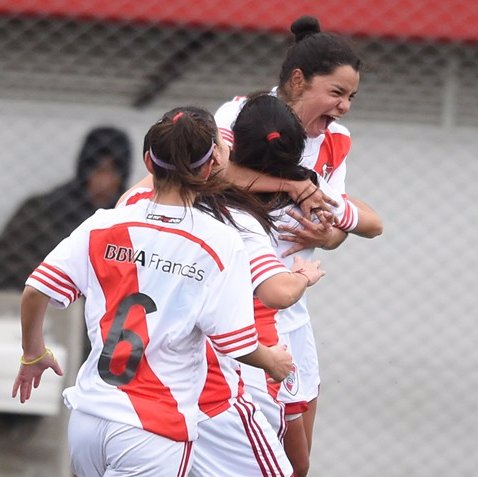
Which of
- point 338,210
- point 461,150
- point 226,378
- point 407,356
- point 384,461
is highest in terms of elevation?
point 338,210

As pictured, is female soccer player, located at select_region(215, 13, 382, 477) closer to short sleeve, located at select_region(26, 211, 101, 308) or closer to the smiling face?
the smiling face

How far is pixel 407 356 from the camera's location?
549cm

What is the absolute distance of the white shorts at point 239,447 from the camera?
3357mm

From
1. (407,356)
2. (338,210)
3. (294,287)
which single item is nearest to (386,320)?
(407,356)

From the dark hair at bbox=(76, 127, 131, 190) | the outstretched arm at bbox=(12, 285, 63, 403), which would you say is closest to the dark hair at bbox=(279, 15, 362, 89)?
the outstretched arm at bbox=(12, 285, 63, 403)

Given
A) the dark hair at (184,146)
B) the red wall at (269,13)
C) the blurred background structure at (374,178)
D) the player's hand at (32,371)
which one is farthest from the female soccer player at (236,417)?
the red wall at (269,13)

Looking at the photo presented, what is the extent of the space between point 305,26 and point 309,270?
98 centimetres

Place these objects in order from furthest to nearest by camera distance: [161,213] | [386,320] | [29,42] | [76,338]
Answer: [29,42] < [386,320] < [76,338] < [161,213]

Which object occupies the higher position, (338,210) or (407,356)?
(338,210)

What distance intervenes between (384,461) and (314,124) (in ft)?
7.50

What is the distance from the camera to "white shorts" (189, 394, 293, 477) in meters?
3.36

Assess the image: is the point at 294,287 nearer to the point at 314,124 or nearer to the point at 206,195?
the point at 206,195

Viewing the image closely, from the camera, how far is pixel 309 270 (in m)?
3.28

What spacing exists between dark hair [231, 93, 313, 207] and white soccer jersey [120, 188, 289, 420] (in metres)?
0.21
